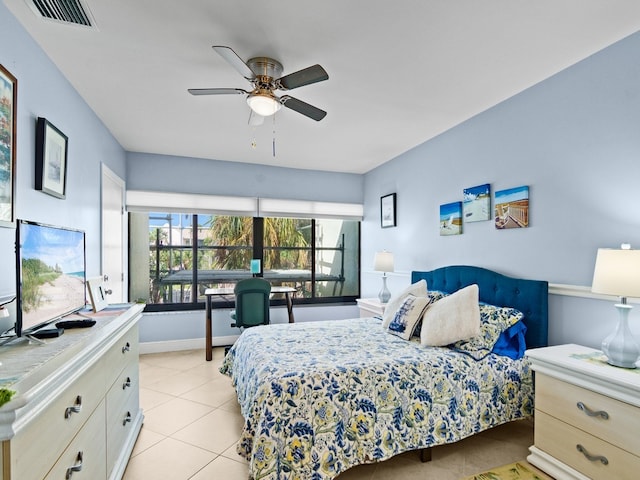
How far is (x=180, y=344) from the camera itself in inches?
179

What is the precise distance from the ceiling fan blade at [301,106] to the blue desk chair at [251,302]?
86.8 inches

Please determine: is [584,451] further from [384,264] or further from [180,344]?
[180,344]

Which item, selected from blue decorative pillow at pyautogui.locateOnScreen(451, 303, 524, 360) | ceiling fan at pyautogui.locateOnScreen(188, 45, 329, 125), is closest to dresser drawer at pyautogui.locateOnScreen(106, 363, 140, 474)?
ceiling fan at pyautogui.locateOnScreen(188, 45, 329, 125)

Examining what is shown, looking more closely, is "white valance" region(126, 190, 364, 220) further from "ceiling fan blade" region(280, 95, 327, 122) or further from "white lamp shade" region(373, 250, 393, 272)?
"ceiling fan blade" region(280, 95, 327, 122)

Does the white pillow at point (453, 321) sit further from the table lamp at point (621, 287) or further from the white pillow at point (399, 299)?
the table lamp at point (621, 287)

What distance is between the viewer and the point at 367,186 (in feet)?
17.5

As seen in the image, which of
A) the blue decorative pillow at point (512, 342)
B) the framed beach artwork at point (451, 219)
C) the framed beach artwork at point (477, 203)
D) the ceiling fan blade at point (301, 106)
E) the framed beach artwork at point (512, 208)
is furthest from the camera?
the framed beach artwork at point (451, 219)

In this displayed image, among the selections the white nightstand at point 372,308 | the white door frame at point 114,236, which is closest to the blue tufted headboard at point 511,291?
the white nightstand at point 372,308

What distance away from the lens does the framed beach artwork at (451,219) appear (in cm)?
338

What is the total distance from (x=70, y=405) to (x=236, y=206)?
365 cm

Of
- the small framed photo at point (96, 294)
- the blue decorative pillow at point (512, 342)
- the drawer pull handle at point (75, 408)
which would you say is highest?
the small framed photo at point (96, 294)

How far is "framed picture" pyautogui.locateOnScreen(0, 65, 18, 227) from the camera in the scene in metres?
1.69

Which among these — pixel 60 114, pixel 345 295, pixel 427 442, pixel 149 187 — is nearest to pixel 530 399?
pixel 427 442

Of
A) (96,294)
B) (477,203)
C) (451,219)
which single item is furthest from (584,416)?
(96,294)
